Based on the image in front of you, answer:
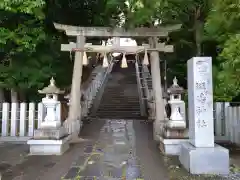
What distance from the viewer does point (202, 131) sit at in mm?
6660

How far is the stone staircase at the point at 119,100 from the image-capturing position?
54.7ft

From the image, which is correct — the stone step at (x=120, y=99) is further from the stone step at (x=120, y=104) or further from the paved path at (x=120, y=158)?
the paved path at (x=120, y=158)

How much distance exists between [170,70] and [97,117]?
4.96 meters

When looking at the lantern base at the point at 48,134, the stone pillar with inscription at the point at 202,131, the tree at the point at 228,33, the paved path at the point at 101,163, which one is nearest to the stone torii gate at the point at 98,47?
the paved path at the point at 101,163

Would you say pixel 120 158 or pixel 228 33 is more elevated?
pixel 228 33

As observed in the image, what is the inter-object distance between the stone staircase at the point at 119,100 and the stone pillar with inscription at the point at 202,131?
9.38 meters

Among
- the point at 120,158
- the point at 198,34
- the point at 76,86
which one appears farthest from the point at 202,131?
the point at 198,34

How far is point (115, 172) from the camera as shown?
6.68 m

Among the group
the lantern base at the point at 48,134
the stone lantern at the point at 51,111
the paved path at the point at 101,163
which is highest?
the stone lantern at the point at 51,111

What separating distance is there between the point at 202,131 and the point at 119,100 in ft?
40.7

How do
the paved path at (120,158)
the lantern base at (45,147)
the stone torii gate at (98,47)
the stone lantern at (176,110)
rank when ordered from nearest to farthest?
the paved path at (120,158), the lantern base at (45,147), the stone lantern at (176,110), the stone torii gate at (98,47)

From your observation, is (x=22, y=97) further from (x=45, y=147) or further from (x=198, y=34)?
(x=198, y=34)

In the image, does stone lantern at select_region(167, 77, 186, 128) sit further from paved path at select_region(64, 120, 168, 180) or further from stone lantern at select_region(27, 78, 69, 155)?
stone lantern at select_region(27, 78, 69, 155)

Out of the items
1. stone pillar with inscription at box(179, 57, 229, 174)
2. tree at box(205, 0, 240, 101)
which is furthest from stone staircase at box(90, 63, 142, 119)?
tree at box(205, 0, 240, 101)
